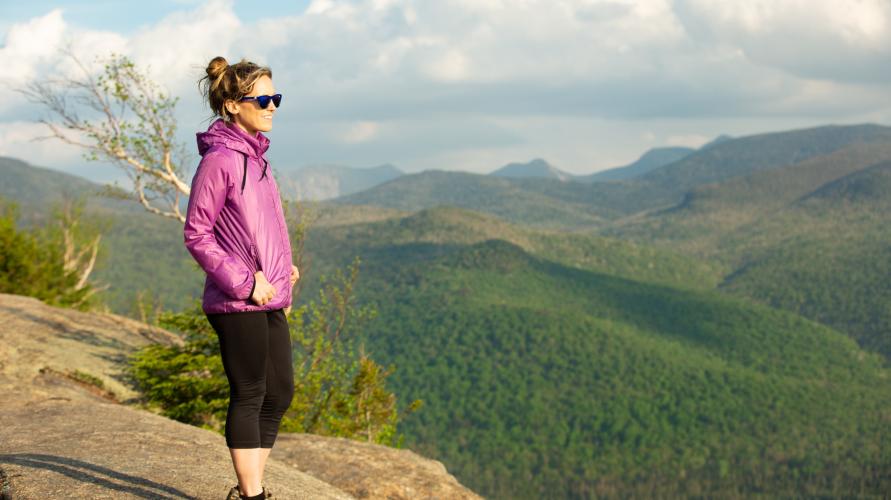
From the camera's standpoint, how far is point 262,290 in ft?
18.8

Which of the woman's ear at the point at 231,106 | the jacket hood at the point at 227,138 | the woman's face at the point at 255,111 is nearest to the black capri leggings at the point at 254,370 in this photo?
the jacket hood at the point at 227,138

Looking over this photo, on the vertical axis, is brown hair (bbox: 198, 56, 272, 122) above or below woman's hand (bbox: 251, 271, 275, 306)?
above

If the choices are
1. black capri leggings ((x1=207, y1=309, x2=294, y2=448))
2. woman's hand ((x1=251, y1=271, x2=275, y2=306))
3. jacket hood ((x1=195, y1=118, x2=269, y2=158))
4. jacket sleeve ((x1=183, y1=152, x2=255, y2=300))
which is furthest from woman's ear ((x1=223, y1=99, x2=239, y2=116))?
black capri leggings ((x1=207, y1=309, x2=294, y2=448))

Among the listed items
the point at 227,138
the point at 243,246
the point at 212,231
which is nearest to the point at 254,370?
the point at 243,246

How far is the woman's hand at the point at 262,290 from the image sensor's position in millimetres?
5695

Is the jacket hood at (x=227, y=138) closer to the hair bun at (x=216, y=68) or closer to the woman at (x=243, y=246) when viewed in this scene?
the woman at (x=243, y=246)

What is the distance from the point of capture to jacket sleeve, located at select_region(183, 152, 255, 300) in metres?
5.63

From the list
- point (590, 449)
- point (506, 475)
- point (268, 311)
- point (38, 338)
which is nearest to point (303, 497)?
point (268, 311)

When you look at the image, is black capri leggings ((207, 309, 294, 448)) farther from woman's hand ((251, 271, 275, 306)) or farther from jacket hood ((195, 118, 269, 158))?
jacket hood ((195, 118, 269, 158))

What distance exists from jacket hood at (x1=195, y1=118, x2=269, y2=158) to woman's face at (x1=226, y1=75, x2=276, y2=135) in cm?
7

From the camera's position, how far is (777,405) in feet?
636

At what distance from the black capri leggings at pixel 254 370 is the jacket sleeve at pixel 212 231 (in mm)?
331

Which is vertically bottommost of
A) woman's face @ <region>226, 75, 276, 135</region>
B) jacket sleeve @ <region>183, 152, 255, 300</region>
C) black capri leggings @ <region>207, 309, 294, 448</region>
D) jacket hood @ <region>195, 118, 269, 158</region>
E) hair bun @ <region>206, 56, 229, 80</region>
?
black capri leggings @ <region>207, 309, 294, 448</region>

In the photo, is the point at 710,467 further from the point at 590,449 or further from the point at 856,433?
the point at 856,433
